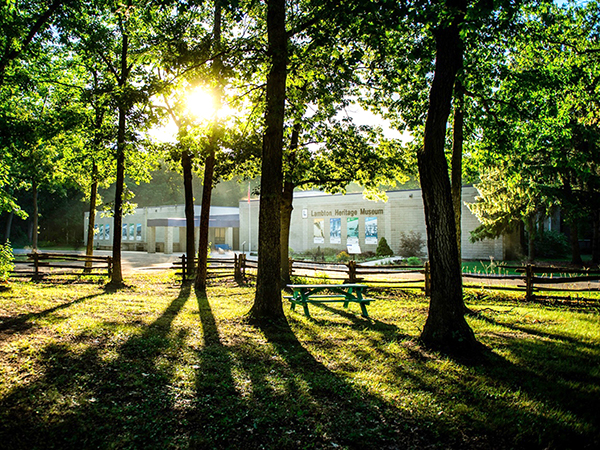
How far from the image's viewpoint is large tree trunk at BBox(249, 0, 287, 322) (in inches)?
333

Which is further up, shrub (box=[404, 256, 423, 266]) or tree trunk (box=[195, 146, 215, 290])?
tree trunk (box=[195, 146, 215, 290])

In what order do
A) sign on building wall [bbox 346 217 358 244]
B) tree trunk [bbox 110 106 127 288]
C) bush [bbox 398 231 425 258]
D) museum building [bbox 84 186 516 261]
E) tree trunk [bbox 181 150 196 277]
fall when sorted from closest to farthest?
tree trunk [bbox 110 106 127 288]
tree trunk [bbox 181 150 196 277]
museum building [bbox 84 186 516 261]
bush [bbox 398 231 425 258]
sign on building wall [bbox 346 217 358 244]

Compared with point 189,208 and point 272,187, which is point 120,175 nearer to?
point 189,208

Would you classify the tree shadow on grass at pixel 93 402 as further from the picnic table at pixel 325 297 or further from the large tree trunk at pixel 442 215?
the large tree trunk at pixel 442 215

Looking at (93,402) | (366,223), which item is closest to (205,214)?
(93,402)

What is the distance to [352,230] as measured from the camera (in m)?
33.6

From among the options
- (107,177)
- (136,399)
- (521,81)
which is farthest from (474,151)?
(107,177)

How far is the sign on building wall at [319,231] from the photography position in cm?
3538

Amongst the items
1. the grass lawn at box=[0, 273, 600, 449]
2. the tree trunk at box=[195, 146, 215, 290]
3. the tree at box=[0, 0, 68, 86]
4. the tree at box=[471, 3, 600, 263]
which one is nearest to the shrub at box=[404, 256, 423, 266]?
the tree at box=[471, 3, 600, 263]

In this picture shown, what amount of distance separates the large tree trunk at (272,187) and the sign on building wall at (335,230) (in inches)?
1021

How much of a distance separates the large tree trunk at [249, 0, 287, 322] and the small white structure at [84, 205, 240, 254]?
3286 centimetres

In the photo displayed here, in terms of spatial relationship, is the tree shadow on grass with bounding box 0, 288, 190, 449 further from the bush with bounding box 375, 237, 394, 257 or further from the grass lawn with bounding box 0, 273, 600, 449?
the bush with bounding box 375, 237, 394, 257

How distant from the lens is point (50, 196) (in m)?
66.5

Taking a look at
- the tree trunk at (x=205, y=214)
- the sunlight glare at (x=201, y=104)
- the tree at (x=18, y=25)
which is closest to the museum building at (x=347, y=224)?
the tree trunk at (x=205, y=214)
